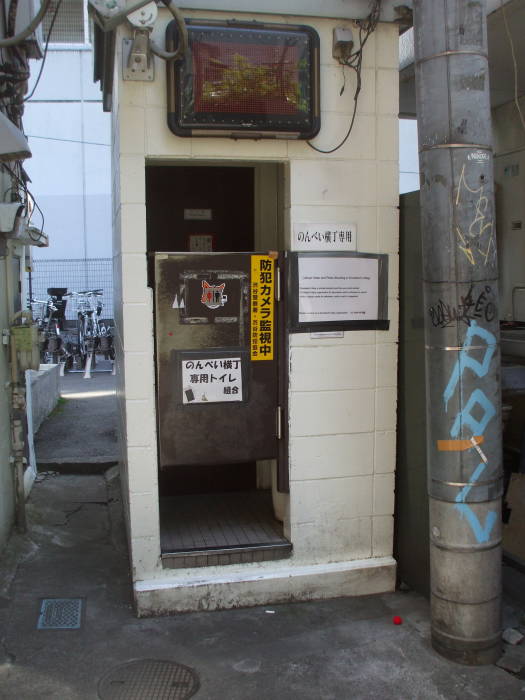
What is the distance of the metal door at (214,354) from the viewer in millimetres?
4395

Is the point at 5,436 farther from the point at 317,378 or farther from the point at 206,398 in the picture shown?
the point at 317,378

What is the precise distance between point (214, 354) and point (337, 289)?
2.89ft

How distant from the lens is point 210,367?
14.6ft

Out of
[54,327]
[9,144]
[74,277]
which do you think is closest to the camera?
[9,144]

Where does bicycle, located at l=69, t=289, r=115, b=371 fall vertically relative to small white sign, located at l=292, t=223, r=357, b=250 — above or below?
below

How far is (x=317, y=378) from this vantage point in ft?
14.6

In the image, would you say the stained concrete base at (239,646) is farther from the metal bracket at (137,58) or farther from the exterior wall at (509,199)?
the metal bracket at (137,58)

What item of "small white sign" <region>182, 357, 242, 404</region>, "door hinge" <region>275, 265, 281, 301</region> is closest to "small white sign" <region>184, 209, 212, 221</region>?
"door hinge" <region>275, 265, 281, 301</region>

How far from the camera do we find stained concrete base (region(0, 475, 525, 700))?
11.6 ft

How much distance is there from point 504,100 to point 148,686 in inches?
223

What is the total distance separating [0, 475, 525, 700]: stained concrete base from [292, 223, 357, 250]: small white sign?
2.28m

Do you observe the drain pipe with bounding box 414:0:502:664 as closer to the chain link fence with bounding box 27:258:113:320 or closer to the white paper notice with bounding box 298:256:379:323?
the white paper notice with bounding box 298:256:379:323

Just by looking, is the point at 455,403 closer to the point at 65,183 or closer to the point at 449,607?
the point at 449,607

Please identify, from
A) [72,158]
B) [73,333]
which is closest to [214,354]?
[73,333]
